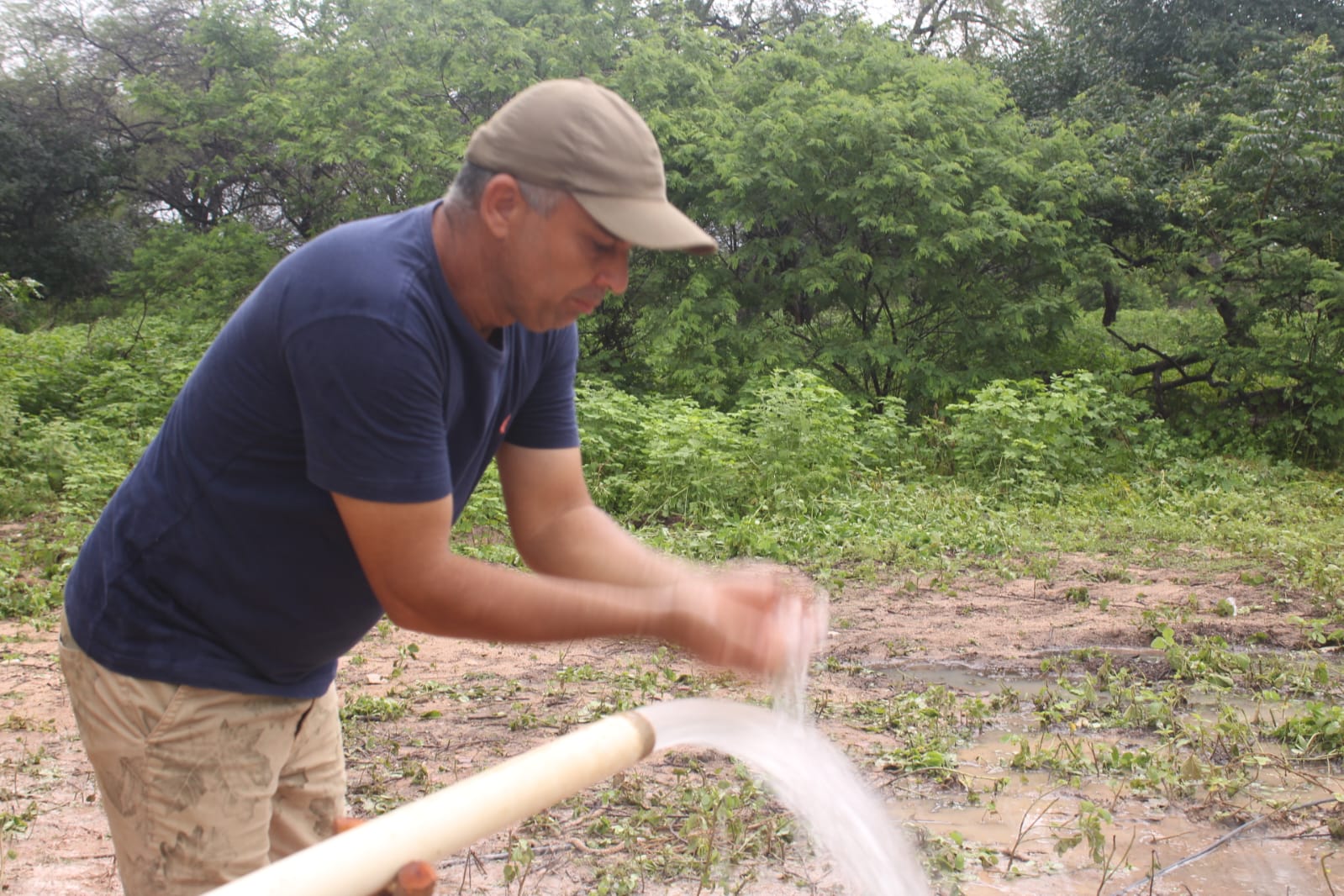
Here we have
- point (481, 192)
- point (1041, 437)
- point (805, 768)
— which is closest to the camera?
point (481, 192)

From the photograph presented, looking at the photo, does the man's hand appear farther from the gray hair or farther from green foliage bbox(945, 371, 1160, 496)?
green foliage bbox(945, 371, 1160, 496)

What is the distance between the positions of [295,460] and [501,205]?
48 cm

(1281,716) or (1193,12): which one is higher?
(1193,12)

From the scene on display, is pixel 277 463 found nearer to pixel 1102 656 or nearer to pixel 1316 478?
pixel 1102 656

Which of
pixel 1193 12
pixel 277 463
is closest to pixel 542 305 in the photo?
pixel 277 463

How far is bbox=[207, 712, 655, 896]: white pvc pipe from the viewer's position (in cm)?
125

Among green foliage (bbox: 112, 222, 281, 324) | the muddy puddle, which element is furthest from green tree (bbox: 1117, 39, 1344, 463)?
green foliage (bbox: 112, 222, 281, 324)

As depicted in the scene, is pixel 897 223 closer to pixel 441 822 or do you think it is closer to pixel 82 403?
pixel 82 403

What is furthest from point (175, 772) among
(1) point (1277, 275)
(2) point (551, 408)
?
(1) point (1277, 275)

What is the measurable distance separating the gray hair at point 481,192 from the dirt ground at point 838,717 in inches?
75.6

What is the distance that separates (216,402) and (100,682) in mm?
510

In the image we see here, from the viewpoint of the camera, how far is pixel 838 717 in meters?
4.29

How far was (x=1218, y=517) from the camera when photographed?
8227 millimetres

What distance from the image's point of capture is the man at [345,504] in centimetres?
151
